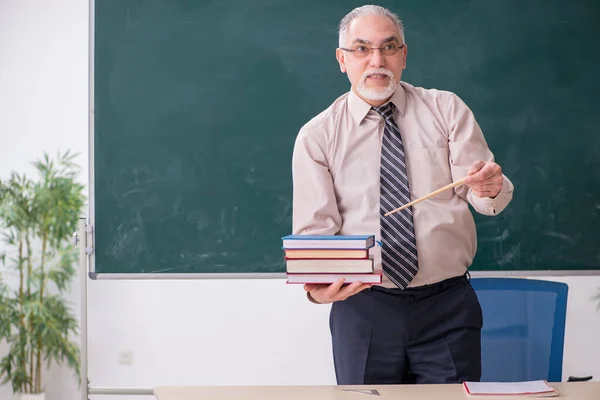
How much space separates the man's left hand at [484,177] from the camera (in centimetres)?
195

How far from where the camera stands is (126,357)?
3611 mm

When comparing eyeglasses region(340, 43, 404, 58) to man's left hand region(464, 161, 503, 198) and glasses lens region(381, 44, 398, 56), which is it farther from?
man's left hand region(464, 161, 503, 198)

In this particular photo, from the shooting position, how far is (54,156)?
421cm

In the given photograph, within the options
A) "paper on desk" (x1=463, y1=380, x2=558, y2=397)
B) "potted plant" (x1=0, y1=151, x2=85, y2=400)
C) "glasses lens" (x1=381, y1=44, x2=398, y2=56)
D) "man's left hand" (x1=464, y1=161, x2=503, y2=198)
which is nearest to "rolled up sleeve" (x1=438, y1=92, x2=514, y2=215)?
"man's left hand" (x1=464, y1=161, x2=503, y2=198)

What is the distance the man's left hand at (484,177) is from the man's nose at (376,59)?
1.71 feet

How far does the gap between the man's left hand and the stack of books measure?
33cm

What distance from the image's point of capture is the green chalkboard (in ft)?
11.3

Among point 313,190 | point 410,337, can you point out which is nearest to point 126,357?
point 313,190

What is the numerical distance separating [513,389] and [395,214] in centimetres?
65

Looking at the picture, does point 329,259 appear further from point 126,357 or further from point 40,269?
point 40,269

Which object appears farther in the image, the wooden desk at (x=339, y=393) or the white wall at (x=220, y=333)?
the white wall at (x=220, y=333)

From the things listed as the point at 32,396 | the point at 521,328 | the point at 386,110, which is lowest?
the point at 32,396

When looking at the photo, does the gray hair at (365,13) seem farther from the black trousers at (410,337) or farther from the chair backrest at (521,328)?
the chair backrest at (521,328)

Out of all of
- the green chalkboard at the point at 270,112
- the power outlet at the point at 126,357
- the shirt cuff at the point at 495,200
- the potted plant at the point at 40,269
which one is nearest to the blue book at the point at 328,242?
the shirt cuff at the point at 495,200
